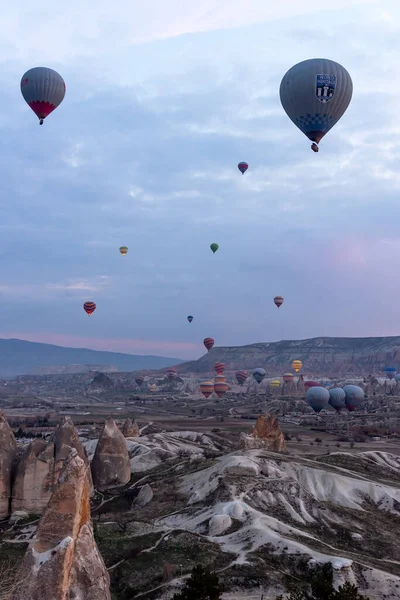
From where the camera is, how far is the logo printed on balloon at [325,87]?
120 feet

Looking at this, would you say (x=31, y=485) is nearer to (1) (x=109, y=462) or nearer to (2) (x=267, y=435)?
(1) (x=109, y=462)

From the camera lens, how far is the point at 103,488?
121 feet

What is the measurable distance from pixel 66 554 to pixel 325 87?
31831 mm

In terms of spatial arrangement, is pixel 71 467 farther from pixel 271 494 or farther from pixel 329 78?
pixel 329 78

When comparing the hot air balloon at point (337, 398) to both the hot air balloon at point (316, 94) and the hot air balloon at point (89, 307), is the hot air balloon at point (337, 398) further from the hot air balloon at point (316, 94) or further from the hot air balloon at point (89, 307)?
the hot air balloon at point (316, 94)

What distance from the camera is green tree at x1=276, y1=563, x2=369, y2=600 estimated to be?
56.3 ft

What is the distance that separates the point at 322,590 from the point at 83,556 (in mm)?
8843

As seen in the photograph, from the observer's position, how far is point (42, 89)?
45.0 metres

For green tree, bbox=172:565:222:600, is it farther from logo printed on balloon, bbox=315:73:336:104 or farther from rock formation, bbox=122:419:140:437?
rock formation, bbox=122:419:140:437

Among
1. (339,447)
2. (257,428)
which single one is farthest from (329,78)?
(339,447)

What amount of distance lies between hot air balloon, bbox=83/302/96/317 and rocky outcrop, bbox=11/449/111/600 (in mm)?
70545

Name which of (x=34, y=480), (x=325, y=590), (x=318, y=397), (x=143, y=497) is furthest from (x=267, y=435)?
(x=318, y=397)

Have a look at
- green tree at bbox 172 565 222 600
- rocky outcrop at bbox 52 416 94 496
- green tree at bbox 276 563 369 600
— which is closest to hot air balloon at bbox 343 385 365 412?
rocky outcrop at bbox 52 416 94 496

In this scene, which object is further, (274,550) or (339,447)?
(339,447)
